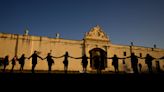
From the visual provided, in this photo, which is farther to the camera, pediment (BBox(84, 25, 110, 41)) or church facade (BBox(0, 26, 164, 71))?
pediment (BBox(84, 25, 110, 41))

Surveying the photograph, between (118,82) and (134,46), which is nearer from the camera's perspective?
(118,82)

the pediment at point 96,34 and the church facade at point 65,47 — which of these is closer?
the church facade at point 65,47

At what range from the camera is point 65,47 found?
29.8 m

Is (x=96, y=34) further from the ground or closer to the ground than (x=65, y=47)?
further from the ground

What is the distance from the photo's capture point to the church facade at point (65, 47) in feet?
86.6

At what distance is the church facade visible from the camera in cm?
2639

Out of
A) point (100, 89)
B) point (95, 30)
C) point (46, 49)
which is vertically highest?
point (95, 30)

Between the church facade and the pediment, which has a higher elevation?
the pediment

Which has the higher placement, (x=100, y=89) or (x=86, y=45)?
(x=86, y=45)

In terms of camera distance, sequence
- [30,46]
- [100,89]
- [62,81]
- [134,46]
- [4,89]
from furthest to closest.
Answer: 1. [134,46]
2. [30,46]
3. [62,81]
4. [100,89]
5. [4,89]

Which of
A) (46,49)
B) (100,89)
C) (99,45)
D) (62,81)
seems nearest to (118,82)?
(100,89)

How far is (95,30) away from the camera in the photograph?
33.7 m

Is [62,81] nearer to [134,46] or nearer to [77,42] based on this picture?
[77,42]

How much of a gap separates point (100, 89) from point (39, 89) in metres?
2.22
